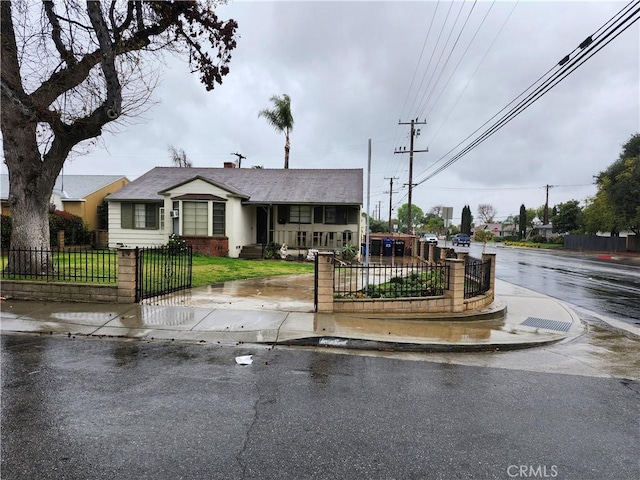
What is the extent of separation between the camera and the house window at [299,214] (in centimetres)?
2152

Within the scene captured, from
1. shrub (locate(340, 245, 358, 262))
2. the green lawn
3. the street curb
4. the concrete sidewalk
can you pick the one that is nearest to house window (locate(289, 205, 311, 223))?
shrub (locate(340, 245, 358, 262))

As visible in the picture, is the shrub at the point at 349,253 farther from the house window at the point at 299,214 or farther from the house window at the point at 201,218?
the house window at the point at 201,218

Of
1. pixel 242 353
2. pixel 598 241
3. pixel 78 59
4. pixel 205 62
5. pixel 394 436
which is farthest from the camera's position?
pixel 598 241

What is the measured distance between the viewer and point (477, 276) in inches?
390

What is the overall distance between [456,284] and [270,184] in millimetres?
16712

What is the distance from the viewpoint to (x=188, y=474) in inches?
108

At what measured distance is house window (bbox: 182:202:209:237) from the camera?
1919cm

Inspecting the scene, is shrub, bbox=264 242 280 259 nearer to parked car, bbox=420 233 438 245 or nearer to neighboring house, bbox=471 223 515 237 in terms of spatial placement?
parked car, bbox=420 233 438 245

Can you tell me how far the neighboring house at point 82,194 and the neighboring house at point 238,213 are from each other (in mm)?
4600

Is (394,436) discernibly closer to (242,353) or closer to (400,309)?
(242,353)

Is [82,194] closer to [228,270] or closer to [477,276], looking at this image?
[228,270]

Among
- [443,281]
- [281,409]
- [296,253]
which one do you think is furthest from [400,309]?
[296,253]

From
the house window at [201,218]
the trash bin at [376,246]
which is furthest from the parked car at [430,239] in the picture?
the house window at [201,218]

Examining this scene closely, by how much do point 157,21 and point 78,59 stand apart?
2.32m
